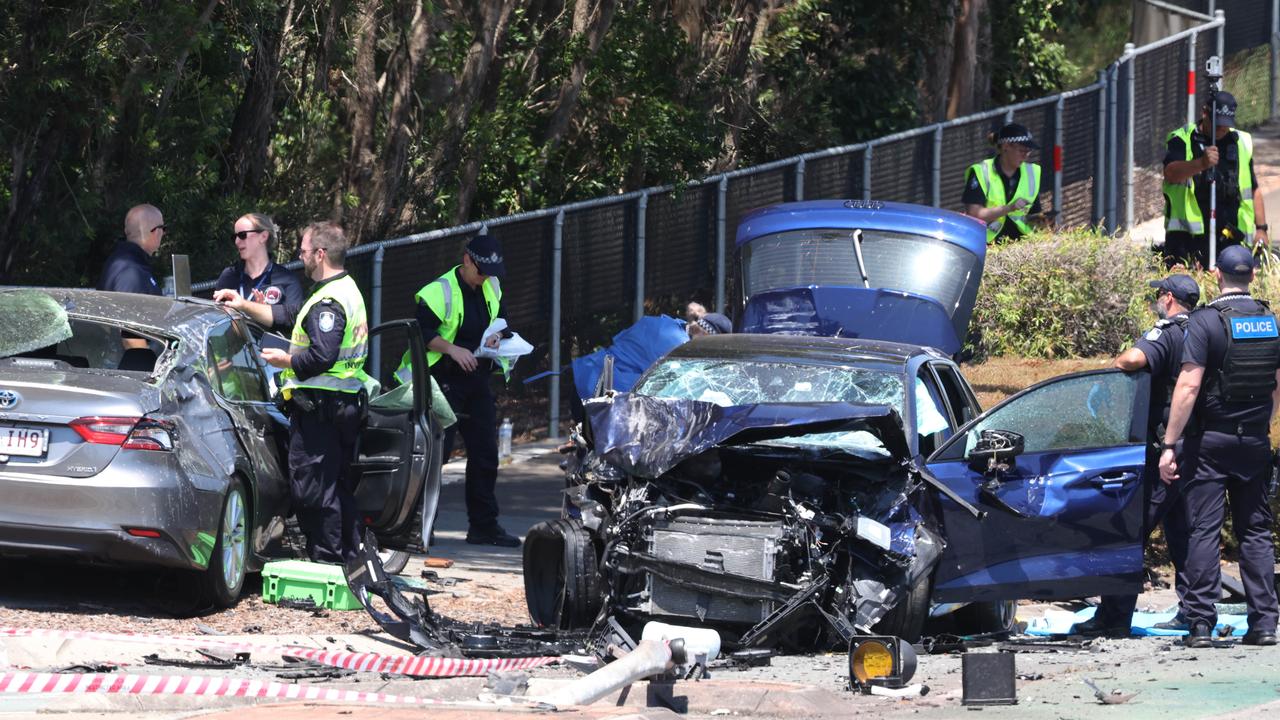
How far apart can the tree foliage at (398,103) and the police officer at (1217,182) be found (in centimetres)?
540

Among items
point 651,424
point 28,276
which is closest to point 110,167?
point 28,276

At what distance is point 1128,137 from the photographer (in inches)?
960

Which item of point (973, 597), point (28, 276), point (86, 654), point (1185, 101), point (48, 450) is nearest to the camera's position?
point (86, 654)

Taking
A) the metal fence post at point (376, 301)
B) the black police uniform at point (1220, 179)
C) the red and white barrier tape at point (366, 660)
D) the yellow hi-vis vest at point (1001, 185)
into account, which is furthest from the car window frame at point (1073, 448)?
the metal fence post at point (376, 301)

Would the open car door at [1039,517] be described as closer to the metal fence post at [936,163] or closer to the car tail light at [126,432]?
the car tail light at [126,432]

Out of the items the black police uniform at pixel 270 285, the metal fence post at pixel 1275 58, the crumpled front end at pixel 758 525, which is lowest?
the crumpled front end at pixel 758 525

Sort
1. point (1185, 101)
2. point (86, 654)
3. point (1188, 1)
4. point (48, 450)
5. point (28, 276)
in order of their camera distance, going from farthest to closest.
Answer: point (1188, 1)
point (1185, 101)
point (28, 276)
point (48, 450)
point (86, 654)

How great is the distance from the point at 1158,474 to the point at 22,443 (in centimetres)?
544

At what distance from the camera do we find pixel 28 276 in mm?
14094

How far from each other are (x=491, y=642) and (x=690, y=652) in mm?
1097

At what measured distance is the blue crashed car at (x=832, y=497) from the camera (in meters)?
8.63

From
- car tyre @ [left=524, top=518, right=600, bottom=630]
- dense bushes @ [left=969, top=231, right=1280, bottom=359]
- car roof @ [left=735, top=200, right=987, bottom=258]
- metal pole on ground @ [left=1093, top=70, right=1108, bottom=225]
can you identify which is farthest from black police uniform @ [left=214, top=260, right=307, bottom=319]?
metal pole on ground @ [left=1093, top=70, right=1108, bottom=225]

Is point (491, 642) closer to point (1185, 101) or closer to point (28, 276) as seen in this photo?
point (28, 276)

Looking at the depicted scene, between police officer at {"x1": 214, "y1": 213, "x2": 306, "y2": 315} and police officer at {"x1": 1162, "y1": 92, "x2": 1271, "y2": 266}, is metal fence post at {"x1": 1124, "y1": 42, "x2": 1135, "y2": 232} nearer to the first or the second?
police officer at {"x1": 1162, "y1": 92, "x2": 1271, "y2": 266}
